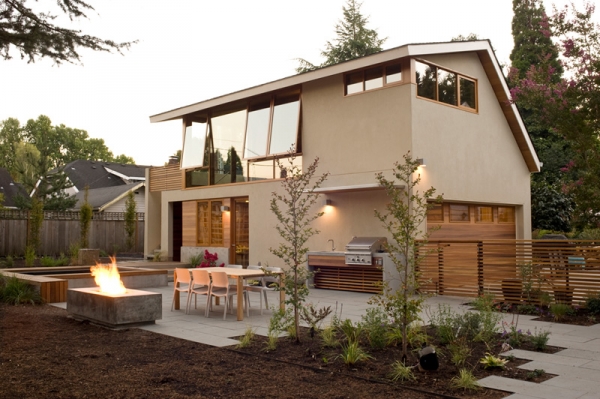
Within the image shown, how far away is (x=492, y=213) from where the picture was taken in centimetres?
1647

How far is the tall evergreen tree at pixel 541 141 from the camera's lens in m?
20.8

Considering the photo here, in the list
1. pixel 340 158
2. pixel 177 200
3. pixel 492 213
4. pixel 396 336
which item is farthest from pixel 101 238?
pixel 396 336

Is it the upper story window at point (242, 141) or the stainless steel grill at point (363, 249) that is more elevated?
the upper story window at point (242, 141)

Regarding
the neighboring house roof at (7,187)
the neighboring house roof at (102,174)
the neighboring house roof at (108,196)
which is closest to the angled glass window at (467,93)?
the neighboring house roof at (108,196)

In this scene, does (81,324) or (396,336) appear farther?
(81,324)

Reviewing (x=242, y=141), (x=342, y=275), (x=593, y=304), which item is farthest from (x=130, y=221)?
(x=593, y=304)

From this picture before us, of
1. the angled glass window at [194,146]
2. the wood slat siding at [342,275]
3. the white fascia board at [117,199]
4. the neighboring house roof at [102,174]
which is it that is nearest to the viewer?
the wood slat siding at [342,275]

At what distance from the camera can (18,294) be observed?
11227mm

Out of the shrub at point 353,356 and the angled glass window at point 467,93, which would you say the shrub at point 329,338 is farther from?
the angled glass window at point 467,93

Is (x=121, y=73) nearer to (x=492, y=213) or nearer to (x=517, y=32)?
(x=492, y=213)

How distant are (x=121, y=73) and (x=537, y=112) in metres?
7.24

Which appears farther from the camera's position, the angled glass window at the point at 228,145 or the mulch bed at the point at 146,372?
the angled glass window at the point at 228,145

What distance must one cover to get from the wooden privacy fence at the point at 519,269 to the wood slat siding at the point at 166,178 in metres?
10.2

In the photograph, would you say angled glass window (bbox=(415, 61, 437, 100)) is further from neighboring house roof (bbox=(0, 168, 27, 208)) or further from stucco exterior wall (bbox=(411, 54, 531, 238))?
neighboring house roof (bbox=(0, 168, 27, 208))
